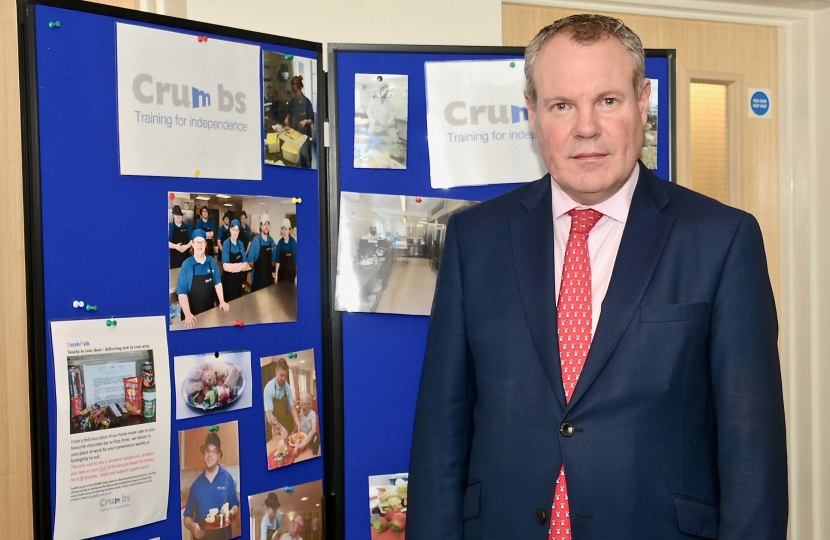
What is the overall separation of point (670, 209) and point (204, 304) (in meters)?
0.84

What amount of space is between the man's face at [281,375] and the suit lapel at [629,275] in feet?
1.98

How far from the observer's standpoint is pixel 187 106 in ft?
4.67

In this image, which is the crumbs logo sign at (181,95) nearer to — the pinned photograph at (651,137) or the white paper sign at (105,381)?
the white paper sign at (105,381)

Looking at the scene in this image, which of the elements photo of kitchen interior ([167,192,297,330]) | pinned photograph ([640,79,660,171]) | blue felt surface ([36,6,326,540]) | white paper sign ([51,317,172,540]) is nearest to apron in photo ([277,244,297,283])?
photo of kitchen interior ([167,192,297,330])

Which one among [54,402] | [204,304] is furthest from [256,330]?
[54,402]

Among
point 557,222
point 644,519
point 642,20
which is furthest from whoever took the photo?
point 642,20

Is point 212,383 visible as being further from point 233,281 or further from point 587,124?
point 587,124

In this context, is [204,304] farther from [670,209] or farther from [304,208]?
[670,209]

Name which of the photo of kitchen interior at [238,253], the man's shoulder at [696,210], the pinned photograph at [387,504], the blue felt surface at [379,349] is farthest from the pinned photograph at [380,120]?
the pinned photograph at [387,504]

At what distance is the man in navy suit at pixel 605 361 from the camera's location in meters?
1.19

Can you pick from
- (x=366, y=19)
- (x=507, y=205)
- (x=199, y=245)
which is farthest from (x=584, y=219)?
(x=366, y=19)

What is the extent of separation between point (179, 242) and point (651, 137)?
107 cm

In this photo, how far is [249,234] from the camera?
1494mm

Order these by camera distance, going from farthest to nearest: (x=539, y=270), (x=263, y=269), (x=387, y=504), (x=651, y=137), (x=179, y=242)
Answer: (x=651, y=137)
(x=387, y=504)
(x=263, y=269)
(x=179, y=242)
(x=539, y=270)
